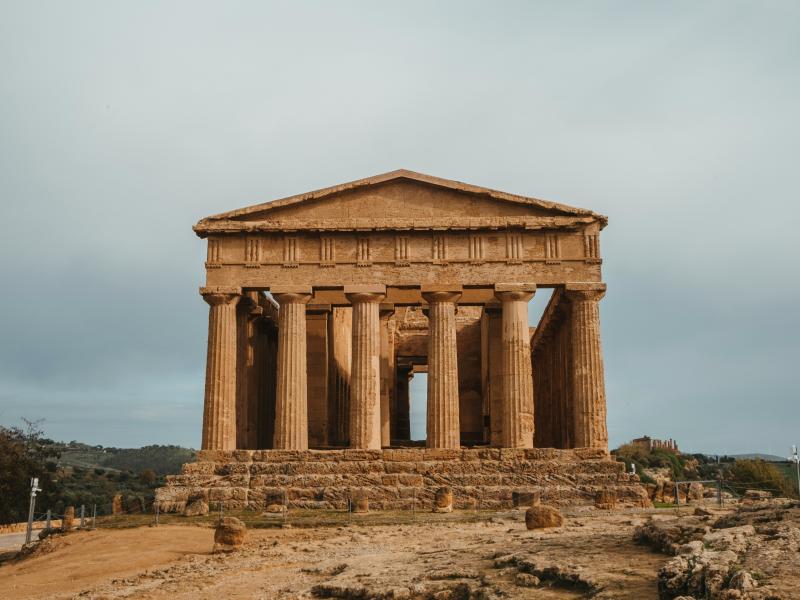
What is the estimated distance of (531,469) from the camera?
28328 millimetres

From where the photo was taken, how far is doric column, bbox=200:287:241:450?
3139 cm

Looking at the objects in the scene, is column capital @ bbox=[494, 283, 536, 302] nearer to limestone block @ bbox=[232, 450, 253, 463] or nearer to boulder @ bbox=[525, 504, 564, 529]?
limestone block @ bbox=[232, 450, 253, 463]

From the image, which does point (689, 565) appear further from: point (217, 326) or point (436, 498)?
point (217, 326)

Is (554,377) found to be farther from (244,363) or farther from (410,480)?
(244,363)

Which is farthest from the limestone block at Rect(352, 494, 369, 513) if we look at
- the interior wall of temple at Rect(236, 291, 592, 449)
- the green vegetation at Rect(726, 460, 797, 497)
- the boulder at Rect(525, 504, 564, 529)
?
the green vegetation at Rect(726, 460, 797, 497)

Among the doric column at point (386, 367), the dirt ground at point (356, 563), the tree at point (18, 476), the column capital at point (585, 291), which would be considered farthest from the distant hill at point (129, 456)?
the dirt ground at point (356, 563)

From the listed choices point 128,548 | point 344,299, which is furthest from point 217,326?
point 128,548

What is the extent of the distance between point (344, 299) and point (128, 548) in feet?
55.5

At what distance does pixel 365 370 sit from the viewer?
104ft

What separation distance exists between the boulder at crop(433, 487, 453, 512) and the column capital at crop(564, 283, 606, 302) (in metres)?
9.14

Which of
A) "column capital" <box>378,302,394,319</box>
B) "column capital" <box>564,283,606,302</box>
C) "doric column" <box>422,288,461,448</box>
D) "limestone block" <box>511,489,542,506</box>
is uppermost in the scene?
"column capital" <box>378,302,394,319</box>

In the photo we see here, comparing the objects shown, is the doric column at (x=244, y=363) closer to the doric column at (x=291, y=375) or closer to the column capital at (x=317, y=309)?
the doric column at (x=291, y=375)

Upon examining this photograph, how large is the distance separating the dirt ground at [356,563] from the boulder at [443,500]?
2095mm

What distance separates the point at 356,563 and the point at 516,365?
56.3 feet
